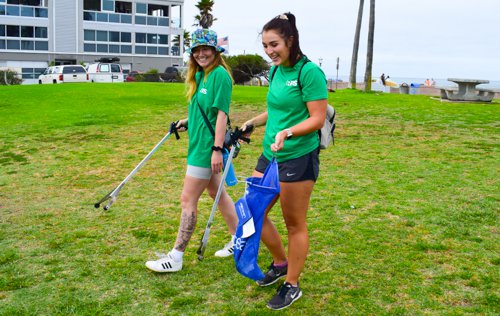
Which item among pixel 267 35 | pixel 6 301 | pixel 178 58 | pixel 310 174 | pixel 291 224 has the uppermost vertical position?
pixel 178 58

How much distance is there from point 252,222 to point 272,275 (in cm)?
62

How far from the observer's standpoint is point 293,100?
331 cm

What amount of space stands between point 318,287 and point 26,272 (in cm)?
227

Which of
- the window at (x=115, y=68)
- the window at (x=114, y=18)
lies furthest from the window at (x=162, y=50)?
the window at (x=115, y=68)

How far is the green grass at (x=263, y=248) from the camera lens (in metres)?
3.72

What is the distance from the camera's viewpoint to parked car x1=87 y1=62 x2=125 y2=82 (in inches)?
1415

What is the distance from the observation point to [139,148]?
10070 millimetres

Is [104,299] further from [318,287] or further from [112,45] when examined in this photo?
[112,45]

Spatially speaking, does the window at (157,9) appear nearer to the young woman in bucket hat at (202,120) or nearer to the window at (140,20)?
the window at (140,20)

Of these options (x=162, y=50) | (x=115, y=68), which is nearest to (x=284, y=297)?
(x=115, y=68)

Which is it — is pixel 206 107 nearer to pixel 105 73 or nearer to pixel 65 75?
pixel 65 75

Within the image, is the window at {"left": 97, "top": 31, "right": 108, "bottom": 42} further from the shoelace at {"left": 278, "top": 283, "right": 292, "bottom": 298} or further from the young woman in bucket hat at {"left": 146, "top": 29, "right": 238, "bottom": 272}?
the shoelace at {"left": 278, "top": 283, "right": 292, "bottom": 298}

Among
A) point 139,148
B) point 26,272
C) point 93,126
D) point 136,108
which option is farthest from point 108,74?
point 26,272

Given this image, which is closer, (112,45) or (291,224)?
(291,224)
